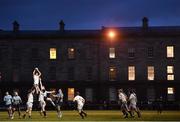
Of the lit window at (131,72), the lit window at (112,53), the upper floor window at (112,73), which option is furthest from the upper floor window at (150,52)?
the upper floor window at (112,73)

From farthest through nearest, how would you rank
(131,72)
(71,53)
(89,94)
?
(71,53)
(89,94)
(131,72)

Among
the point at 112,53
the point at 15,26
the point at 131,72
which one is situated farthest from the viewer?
the point at 15,26

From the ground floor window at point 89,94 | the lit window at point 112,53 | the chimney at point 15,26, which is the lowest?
the ground floor window at point 89,94

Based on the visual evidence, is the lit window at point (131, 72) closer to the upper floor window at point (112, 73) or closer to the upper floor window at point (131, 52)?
the upper floor window at point (131, 52)

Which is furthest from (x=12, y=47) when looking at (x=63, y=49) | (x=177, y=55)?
(x=177, y=55)

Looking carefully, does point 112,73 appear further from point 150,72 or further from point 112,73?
point 150,72

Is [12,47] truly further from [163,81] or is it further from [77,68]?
[163,81]

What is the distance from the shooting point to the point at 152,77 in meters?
86.0

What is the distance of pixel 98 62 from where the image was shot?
87.6 meters

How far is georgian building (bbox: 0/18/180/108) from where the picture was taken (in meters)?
86.0

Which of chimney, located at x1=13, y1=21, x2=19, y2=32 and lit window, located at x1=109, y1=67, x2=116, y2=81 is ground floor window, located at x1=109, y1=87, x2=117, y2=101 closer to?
lit window, located at x1=109, y1=67, x2=116, y2=81

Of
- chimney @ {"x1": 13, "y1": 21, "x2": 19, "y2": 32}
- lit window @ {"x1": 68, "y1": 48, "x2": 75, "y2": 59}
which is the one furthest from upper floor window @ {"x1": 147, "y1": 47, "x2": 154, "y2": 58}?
chimney @ {"x1": 13, "y1": 21, "x2": 19, "y2": 32}

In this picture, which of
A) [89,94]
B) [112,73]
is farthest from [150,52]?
[89,94]

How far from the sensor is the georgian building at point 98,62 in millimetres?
86000
